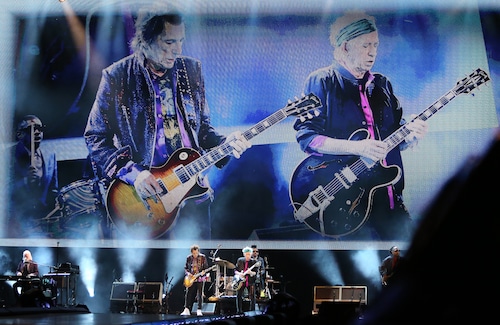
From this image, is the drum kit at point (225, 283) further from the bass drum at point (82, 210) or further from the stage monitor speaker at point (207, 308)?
the bass drum at point (82, 210)

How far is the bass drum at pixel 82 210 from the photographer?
14531 millimetres

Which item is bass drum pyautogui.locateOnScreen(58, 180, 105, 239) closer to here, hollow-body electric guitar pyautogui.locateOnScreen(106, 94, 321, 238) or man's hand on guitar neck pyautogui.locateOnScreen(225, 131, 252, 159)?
hollow-body electric guitar pyautogui.locateOnScreen(106, 94, 321, 238)

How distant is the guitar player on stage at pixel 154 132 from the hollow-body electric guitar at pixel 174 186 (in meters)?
0.02

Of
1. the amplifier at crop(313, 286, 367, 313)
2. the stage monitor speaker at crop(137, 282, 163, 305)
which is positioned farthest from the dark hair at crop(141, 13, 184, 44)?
the amplifier at crop(313, 286, 367, 313)

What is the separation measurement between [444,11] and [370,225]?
4193 millimetres

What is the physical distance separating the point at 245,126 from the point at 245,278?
116 inches

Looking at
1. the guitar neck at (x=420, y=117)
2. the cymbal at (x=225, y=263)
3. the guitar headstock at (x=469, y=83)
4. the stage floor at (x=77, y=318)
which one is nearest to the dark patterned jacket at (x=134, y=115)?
the cymbal at (x=225, y=263)

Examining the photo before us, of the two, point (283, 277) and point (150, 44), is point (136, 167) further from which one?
point (283, 277)

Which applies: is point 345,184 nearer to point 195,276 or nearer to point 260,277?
point 260,277

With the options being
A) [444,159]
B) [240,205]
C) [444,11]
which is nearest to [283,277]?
[240,205]

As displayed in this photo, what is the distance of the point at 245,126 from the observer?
46.8 ft

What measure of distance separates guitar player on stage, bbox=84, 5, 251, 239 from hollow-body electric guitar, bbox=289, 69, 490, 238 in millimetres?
1431

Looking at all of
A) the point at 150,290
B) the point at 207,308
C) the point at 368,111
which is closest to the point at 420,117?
the point at 368,111

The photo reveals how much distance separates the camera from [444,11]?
13.9m
